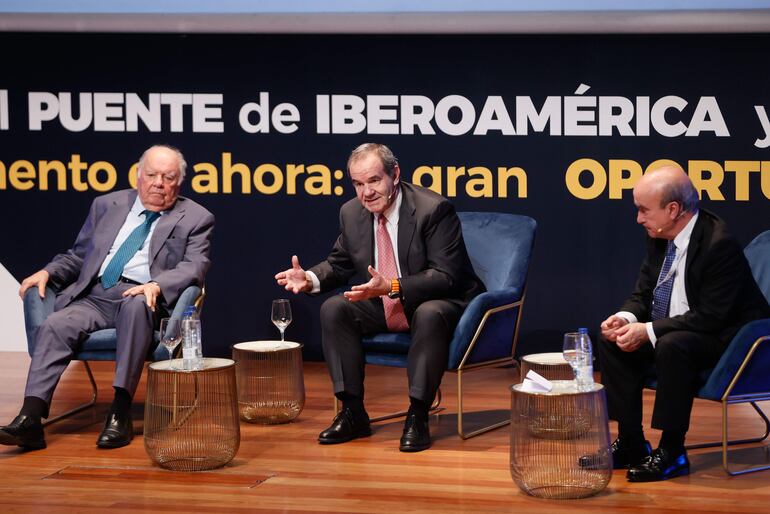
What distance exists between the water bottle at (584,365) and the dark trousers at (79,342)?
6.20 ft

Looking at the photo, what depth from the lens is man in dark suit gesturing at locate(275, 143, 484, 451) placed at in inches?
184

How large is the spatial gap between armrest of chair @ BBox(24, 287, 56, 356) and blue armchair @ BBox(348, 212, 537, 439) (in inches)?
57.0

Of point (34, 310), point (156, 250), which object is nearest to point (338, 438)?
point (156, 250)

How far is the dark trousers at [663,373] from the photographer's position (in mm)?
4078

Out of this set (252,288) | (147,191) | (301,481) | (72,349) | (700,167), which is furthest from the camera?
(252,288)

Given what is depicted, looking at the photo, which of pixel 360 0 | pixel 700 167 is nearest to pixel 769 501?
pixel 700 167

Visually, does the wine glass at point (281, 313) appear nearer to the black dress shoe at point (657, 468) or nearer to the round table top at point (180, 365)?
the round table top at point (180, 365)

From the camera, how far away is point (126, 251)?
5.29 m

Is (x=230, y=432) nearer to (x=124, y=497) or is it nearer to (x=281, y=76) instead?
(x=124, y=497)

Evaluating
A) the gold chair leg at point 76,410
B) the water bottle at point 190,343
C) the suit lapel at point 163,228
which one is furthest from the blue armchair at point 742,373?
the gold chair leg at point 76,410

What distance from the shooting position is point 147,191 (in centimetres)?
532

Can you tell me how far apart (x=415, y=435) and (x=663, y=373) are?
3.57 feet

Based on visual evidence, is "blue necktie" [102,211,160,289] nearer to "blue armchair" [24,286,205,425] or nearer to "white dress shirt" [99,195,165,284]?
"white dress shirt" [99,195,165,284]

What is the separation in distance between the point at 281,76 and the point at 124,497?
3.17 meters
